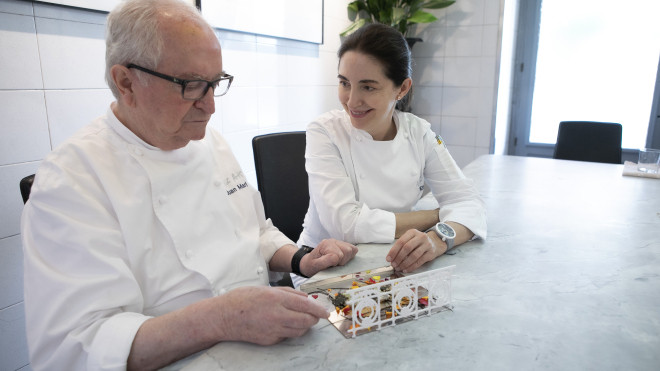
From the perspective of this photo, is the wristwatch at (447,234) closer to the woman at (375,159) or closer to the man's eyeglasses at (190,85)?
the woman at (375,159)

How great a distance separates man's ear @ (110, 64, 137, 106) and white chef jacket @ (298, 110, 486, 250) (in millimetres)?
717

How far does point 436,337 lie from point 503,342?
12 cm

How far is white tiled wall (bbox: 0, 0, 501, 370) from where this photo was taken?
1.50m

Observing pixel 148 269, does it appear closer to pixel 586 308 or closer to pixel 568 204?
pixel 586 308

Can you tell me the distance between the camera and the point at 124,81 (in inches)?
39.4

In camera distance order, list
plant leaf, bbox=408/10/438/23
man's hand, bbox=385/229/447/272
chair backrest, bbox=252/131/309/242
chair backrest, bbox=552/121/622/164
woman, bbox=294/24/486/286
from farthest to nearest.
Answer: plant leaf, bbox=408/10/438/23 < chair backrest, bbox=552/121/622/164 < chair backrest, bbox=252/131/309/242 < woman, bbox=294/24/486/286 < man's hand, bbox=385/229/447/272

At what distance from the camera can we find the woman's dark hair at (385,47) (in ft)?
5.12

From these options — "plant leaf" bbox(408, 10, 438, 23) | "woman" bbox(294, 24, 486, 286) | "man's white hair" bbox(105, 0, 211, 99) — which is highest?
"plant leaf" bbox(408, 10, 438, 23)

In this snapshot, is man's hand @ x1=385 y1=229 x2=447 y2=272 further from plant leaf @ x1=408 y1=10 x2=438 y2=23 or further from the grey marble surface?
plant leaf @ x1=408 y1=10 x2=438 y2=23

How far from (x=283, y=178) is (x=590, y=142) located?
248cm

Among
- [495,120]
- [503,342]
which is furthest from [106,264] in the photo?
[495,120]

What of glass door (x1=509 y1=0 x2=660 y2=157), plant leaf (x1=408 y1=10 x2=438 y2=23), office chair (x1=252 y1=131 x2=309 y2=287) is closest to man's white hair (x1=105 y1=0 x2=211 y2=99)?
office chair (x1=252 y1=131 x2=309 y2=287)

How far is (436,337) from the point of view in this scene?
832mm

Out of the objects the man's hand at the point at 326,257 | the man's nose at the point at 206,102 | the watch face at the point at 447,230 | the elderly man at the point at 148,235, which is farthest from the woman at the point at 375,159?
the man's nose at the point at 206,102
